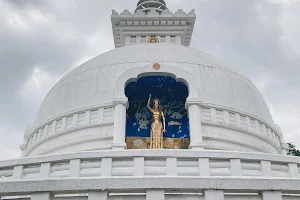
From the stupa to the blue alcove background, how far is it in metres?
0.04

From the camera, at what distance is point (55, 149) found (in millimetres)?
13938

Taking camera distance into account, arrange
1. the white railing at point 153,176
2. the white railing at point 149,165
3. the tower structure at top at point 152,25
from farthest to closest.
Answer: the tower structure at top at point 152,25, the white railing at point 149,165, the white railing at point 153,176

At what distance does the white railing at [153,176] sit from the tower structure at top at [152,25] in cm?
1528

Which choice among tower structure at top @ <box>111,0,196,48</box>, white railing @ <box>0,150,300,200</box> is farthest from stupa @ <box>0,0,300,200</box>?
tower structure at top @ <box>111,0,196,48</box>

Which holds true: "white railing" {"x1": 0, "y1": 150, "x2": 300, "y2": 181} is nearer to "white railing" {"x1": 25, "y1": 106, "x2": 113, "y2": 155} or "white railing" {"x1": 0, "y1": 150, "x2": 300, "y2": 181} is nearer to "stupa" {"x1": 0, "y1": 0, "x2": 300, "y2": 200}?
"stupa" {"x1": 0, "y1": 0, "x2": 300, "y2": 200}

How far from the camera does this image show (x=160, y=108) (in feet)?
46.5

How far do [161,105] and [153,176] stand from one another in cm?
826

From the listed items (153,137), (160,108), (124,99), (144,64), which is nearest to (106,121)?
(124,99)

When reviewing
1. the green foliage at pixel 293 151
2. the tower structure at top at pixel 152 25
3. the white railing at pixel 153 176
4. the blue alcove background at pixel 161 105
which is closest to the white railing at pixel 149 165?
the white railing at pixel 153 176

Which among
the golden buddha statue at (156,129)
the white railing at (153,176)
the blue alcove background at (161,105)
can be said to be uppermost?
the blue alcove background at (161,105)

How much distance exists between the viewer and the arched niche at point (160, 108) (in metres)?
13.4

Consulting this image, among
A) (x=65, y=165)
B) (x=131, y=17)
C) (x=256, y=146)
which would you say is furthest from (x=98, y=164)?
(x=131, y=17)

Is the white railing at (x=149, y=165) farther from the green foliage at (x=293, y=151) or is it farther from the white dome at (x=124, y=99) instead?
the green foliage at (x=293, y=151)

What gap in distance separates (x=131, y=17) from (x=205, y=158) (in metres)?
16.3
